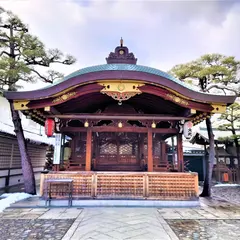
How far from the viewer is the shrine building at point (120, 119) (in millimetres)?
6198

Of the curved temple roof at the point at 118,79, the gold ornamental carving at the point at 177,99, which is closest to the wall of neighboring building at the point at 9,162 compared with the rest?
the curved temple roof at the point at 118,79

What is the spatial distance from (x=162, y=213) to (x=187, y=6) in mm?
6746

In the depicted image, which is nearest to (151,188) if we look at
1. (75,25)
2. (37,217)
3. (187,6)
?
(37,217)

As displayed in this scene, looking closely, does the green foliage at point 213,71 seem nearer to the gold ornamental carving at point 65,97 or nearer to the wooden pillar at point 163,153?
the wooden pillar at point 163,153

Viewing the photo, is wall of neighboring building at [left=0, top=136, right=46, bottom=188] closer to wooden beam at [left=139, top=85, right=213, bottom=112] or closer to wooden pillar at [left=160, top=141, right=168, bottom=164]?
wooden pillar at [left=160, top=141, right=168, bottom=164]

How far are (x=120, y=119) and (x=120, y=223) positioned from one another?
351cm

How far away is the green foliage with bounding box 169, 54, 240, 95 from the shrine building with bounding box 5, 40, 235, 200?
3.06m

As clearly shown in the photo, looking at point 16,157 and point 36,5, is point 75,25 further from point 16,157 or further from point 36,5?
point 16,157

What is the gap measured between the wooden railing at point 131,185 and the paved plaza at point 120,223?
21.9 inches

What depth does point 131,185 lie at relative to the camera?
21.9 ft

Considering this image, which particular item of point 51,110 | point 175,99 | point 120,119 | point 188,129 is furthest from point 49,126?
point 188,129

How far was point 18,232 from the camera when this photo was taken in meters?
4.15

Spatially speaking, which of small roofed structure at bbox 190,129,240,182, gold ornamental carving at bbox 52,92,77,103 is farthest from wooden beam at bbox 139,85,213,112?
small roofed structure at bbox 190,129,240,182

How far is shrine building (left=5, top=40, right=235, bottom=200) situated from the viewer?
620cm
